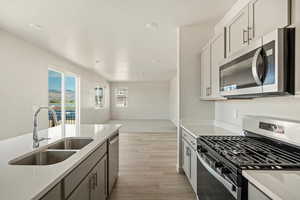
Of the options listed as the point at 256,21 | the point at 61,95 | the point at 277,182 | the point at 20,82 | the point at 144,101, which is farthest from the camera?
the point at 144,101

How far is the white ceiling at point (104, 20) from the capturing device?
7.86 feet

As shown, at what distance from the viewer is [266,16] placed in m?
1.41

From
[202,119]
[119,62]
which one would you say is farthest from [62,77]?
[202,119]

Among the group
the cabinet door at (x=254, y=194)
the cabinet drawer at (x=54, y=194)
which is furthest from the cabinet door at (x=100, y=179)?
the cabinet door at (x=254, y=194)

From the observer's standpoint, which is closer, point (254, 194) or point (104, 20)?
point (254, 194)

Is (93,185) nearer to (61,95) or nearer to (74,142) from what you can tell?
(74,142)

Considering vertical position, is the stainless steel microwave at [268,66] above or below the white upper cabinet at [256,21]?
below

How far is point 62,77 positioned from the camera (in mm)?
5770

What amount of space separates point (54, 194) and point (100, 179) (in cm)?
98

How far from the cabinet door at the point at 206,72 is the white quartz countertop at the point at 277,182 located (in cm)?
179

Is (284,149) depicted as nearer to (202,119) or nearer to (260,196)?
(260,196)

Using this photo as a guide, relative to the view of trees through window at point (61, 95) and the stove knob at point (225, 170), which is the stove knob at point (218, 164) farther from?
the view of trees through window at point (61, 95)

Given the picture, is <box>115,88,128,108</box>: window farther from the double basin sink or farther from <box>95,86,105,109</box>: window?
the double basin sink

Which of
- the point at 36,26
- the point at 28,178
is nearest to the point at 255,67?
the point at 28,178
